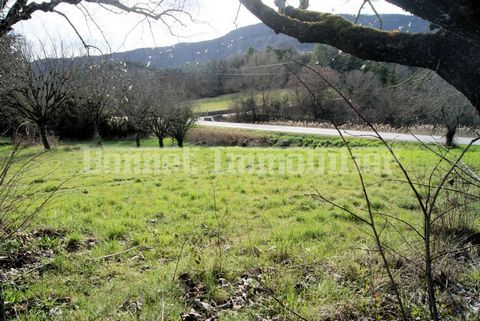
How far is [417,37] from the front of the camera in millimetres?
2180

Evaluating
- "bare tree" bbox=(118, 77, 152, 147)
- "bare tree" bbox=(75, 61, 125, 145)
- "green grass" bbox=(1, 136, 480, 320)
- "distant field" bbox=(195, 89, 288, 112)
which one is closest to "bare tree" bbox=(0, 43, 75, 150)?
"bare tree" bbox=(75, 61, 125, 145)

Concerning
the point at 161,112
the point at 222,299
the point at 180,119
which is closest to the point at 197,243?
the point at 222,299

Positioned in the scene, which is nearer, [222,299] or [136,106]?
[222,299]

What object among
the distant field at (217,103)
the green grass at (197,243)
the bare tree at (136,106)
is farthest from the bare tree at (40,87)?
the distant field at (217,103)

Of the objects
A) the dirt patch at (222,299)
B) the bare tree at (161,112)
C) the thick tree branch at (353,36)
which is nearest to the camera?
the thick tree branch at (353,36)

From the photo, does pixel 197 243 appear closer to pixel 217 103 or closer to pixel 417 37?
pixel 417 37

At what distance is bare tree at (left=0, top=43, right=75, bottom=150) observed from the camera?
2041 cm

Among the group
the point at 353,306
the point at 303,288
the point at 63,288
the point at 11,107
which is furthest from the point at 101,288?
the point at 11,107

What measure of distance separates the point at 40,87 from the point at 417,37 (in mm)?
24529

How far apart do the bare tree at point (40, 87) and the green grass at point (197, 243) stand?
1441 centimetres

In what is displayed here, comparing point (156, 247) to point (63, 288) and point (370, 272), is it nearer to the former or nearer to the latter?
point (63, 288)

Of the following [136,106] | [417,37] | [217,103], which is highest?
[217,103]

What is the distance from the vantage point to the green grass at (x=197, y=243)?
3070 mm

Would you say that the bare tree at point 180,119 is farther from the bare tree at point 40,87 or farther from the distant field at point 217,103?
the distant field at point 217,103
